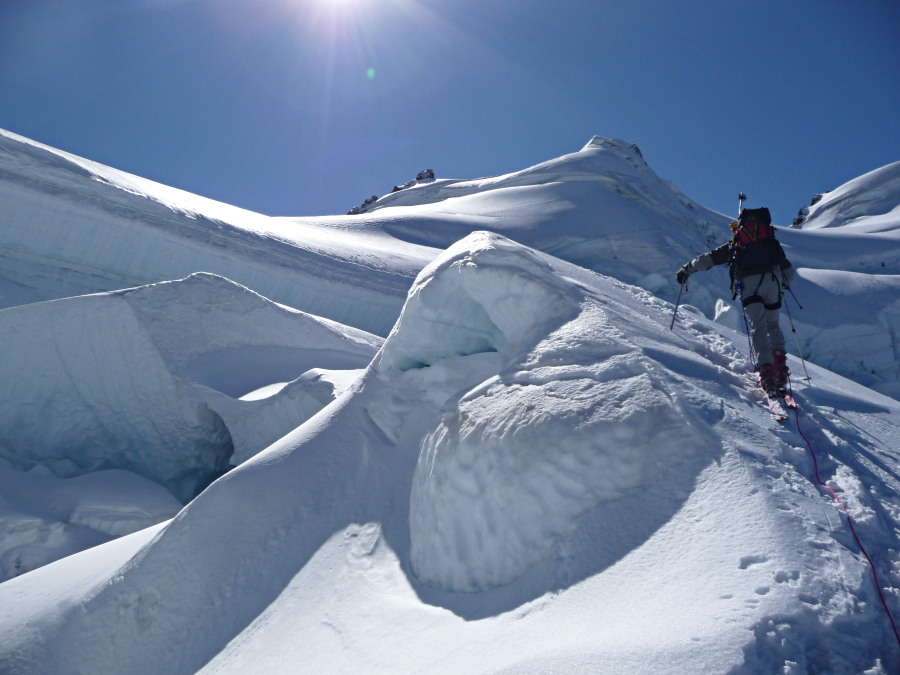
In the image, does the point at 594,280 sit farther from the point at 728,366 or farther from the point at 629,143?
the point at 629,143

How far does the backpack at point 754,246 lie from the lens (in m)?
4.04

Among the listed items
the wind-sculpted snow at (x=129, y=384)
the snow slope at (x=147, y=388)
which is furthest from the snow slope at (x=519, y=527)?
the wind-sculpted snow at (x=129, y=384)

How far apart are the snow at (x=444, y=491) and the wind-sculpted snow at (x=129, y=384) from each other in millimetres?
32

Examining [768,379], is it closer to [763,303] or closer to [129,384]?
[763,303]

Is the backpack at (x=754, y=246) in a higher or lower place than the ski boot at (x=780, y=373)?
higher

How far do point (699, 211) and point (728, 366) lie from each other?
21.8 m

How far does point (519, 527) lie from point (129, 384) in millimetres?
7183

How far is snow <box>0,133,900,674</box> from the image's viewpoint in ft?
5.88

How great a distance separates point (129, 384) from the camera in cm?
773

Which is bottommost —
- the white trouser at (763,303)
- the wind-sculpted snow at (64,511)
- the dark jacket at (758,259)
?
the wind-sculpted snow at (64,511)

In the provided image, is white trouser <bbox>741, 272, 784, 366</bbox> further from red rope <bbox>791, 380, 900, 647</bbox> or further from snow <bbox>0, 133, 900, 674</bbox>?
red rope <bbox>791, 380, 900, 647</bbox>

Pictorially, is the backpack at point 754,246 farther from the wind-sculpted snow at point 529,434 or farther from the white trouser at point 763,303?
the wind-sculpted snow at point 529,434

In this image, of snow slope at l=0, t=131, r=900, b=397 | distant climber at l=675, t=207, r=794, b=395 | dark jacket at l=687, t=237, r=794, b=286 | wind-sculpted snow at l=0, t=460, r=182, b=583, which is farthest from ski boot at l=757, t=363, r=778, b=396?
snow slope at l=0, t=131, r=900, b=397

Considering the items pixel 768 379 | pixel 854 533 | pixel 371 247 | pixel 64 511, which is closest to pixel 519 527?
pixel 854 533
